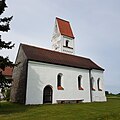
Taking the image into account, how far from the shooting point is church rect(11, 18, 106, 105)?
20.6 metres

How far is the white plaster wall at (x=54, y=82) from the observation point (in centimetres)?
2044

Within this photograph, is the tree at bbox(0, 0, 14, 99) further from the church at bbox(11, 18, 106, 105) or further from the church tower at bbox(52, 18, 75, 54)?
the church tower at bbox(52, 18, 75, 54)

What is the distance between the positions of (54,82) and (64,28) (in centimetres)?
2495

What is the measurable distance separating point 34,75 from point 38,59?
90.5 inches

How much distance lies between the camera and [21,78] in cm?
2191

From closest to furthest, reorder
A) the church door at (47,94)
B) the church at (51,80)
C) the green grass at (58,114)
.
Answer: the green grass at (58,114) < the church at (51,80) < the church door at (47,94)

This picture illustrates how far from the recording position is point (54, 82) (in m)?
22.8

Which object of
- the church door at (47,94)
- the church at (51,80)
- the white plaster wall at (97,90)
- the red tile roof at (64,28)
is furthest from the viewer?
the red tile roof at (64,28)

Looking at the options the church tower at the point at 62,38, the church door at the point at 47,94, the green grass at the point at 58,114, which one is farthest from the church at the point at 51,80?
the church tower at the point at 62,38

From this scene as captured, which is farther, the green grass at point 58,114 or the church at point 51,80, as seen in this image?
the church at point 51,80

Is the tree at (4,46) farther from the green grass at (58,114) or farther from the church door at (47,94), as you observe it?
the church door at (47,94)

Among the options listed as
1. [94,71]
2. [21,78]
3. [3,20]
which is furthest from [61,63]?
[3,20]

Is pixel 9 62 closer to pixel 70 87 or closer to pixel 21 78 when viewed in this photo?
pixel 21 78

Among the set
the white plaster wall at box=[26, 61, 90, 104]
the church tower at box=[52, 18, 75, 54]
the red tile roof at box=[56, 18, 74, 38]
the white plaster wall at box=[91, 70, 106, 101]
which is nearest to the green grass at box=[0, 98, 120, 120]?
the white plaster wall at box=[26, 61, 90, 104]
